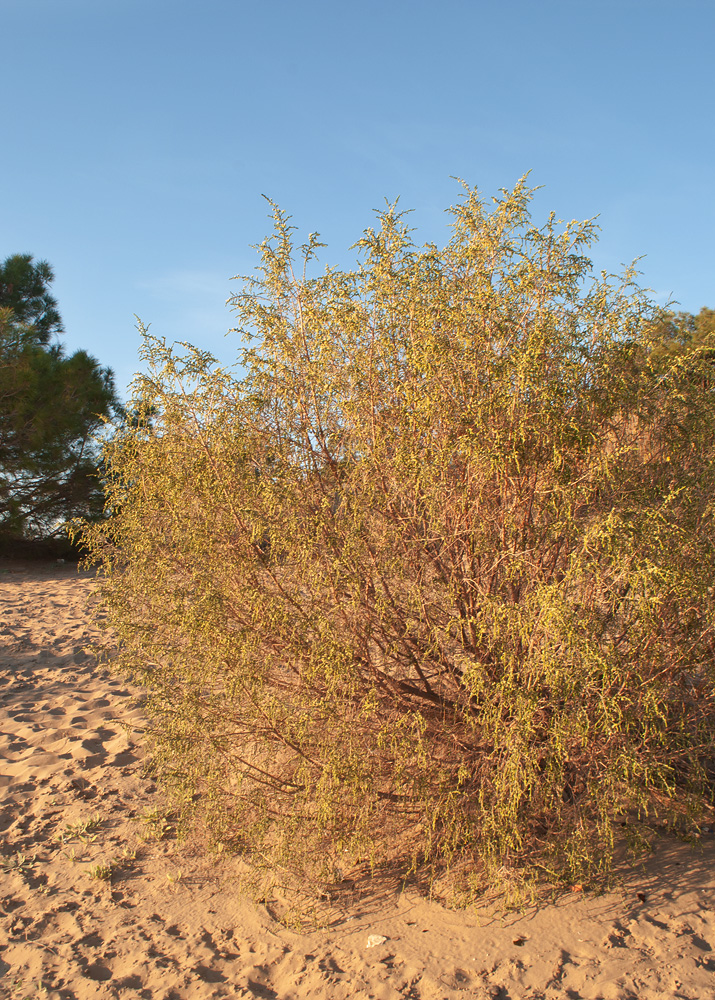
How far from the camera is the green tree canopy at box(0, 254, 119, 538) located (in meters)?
13.1

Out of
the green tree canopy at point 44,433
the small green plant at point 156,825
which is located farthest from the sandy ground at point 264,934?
the green tree canopy at point 44,433

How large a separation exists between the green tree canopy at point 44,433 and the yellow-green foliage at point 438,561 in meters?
10.3

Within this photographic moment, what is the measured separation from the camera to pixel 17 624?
9555mm

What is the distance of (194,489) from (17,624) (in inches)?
273

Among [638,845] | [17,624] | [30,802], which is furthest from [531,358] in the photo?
[17,624]

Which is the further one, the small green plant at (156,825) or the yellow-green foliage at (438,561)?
the small green plant at (156,825)

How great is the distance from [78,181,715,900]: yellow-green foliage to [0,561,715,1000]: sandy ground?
1.02ft

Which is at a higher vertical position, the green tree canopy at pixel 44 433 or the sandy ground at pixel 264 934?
the green tree canopy at pixel 44 433

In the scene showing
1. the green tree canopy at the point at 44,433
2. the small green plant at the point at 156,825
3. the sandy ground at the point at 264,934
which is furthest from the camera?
the green tree canopy at the point at 44,433

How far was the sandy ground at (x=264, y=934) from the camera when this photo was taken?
127 inches

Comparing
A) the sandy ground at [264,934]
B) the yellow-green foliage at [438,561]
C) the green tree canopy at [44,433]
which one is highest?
the green tree canopy at [44,433]

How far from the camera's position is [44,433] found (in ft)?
43.8

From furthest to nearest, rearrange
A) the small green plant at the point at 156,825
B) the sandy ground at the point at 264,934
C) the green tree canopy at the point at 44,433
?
the green tree canopy at the point at 44,433, the small green plant at the point at 156,825, the sandy ground at the point at 264,934

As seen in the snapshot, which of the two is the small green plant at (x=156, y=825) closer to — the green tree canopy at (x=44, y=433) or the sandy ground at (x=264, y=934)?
the sandy ground at (x=264, y=934)
